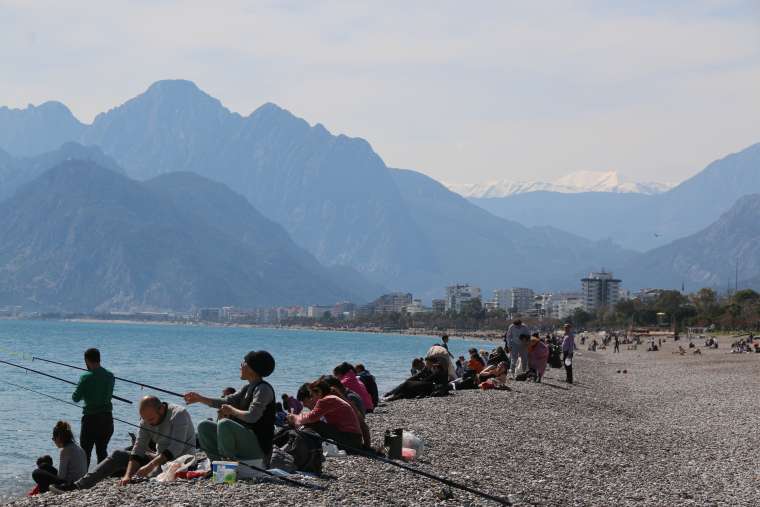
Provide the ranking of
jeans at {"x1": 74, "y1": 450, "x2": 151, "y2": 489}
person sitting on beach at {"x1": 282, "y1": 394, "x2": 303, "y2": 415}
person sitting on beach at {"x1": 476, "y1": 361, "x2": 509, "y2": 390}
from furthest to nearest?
person sitting on beach at {"x1": 476, "y1": 361, "x2": 509, "y2": 390}
person sitting on beach at {"x1": 282, "y1": 394, "x2": 303, "y2": 415}
jeans at {"x1": 74, "y1": 450, "x2": 151, "y2": 489}

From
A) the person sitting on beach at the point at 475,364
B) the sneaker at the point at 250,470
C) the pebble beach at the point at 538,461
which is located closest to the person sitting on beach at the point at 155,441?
the pebble beach at the point at 538,461

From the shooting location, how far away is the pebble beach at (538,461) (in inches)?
403

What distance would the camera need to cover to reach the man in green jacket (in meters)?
12.7

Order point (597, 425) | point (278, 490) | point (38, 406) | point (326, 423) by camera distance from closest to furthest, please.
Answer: point (278, 490) → point (326, 423) → point (597, 425) → point (38, 406)

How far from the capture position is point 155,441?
1141 centimetres

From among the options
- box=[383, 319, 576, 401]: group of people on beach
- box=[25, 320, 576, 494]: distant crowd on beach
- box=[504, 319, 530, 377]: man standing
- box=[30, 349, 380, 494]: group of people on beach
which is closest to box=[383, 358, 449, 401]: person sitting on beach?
box=[383, 319, 576, 401]: group of people on beach

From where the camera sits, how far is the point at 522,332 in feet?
89.4

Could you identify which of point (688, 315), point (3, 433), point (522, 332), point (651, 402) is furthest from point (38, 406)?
point (688, 315)

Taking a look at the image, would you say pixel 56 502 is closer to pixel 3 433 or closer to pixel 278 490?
pixel 278 490

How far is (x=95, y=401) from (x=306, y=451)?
3.08 m

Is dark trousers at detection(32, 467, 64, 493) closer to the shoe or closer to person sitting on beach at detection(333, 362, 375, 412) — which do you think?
the shoe

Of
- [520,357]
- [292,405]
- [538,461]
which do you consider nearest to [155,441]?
[538,461]

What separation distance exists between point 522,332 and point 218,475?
17.6m

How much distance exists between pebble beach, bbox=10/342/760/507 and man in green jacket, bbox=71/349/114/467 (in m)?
1.73
